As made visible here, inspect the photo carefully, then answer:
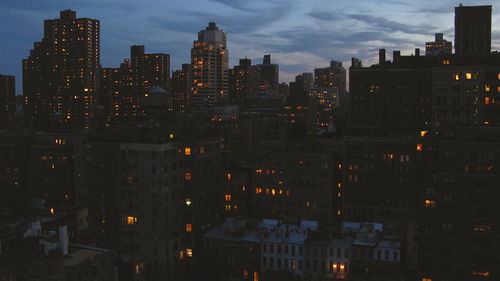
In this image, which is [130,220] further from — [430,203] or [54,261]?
[430,203]

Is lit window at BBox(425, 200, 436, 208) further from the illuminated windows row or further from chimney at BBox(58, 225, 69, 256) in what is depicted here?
chimney at BBox(58, 225, 69, 256)

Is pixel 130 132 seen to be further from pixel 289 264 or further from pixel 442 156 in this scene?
Result: pixel 442 156

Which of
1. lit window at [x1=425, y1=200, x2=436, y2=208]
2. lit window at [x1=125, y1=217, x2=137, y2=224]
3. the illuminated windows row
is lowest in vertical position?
lit window at [x1=125, y1=217, x2=137, y2=224]

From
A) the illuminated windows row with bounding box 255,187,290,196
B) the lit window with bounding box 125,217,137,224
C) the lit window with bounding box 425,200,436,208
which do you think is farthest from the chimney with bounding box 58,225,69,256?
the illuminated windows row with bounding box 255,187,290,196

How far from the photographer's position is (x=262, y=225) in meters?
110

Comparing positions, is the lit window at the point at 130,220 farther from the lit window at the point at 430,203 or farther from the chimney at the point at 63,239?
the lit window at the point at 430,203

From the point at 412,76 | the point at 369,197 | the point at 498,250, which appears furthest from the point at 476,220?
the point at 412,76

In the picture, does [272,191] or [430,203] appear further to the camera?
[272,191]

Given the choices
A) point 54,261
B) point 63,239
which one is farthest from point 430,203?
point 54,261

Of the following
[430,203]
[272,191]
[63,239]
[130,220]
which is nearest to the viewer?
[63,239]

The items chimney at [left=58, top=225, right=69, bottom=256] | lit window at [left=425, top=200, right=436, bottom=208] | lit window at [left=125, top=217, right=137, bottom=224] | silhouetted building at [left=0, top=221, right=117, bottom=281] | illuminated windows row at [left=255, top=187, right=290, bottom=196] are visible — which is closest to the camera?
silhouetted building at [left=0, top=221, right=117, bottom=281]

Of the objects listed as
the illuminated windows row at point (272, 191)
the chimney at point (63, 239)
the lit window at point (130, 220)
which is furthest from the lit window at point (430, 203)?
the chimney at point (63, 239)

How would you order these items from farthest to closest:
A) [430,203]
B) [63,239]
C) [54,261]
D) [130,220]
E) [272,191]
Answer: [272,191]
[430,203]
[130,220]
[63,239]
[54,261]

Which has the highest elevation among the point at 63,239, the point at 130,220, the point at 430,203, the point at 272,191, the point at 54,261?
the point at 63,239
